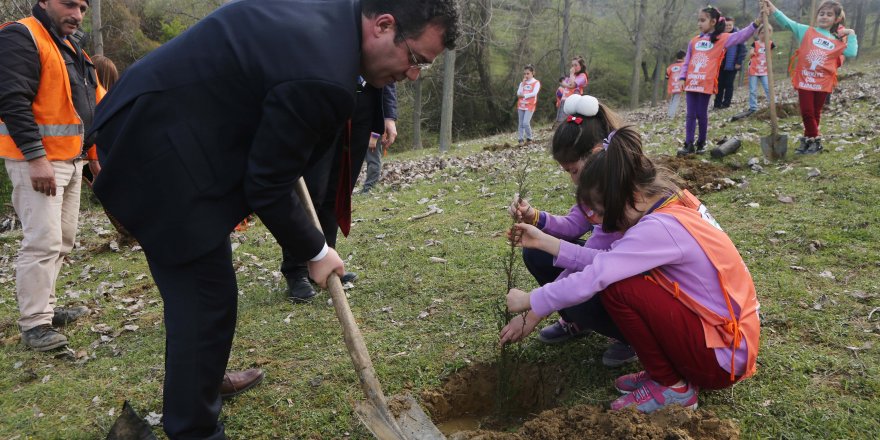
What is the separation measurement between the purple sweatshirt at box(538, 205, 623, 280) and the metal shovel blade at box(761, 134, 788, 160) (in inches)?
197

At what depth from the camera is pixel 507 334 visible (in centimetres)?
278

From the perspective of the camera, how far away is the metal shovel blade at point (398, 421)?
240 centimetres

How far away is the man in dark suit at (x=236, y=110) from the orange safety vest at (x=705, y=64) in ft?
23.6

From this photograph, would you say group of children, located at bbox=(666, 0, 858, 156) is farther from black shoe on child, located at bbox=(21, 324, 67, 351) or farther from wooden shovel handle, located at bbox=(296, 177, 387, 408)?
black shoe on child, located at bbox=(21, 324, 67, 351)

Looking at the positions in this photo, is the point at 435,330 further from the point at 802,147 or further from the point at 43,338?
the point at 802,147

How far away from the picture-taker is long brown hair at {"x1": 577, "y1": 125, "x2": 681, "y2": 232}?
2463 millimetres

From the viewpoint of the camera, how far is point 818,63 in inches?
286

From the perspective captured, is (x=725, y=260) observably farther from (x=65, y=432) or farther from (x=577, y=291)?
(x=65, y=432)

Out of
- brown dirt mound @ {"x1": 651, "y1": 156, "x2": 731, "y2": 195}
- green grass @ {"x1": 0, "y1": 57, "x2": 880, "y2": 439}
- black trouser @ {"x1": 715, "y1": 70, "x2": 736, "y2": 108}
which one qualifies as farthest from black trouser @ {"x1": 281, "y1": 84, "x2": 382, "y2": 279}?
black trouser @ {"x1": 715, "y1": 70, "x2": 736, "y2": 108}

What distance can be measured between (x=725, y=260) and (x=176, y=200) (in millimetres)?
2287

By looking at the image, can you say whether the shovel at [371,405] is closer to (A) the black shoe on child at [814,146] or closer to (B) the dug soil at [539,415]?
(B) the dug soil at [539,415]

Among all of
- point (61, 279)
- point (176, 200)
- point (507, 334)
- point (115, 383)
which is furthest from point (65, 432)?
point (61, 279)

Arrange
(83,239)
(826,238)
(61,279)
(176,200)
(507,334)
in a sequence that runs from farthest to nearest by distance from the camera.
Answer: (83,239), (61,279), (826,238), (507,334), (176,200)

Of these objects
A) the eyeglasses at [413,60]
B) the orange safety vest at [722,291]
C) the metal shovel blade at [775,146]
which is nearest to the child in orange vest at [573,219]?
the orange safety vest at [722,291]
